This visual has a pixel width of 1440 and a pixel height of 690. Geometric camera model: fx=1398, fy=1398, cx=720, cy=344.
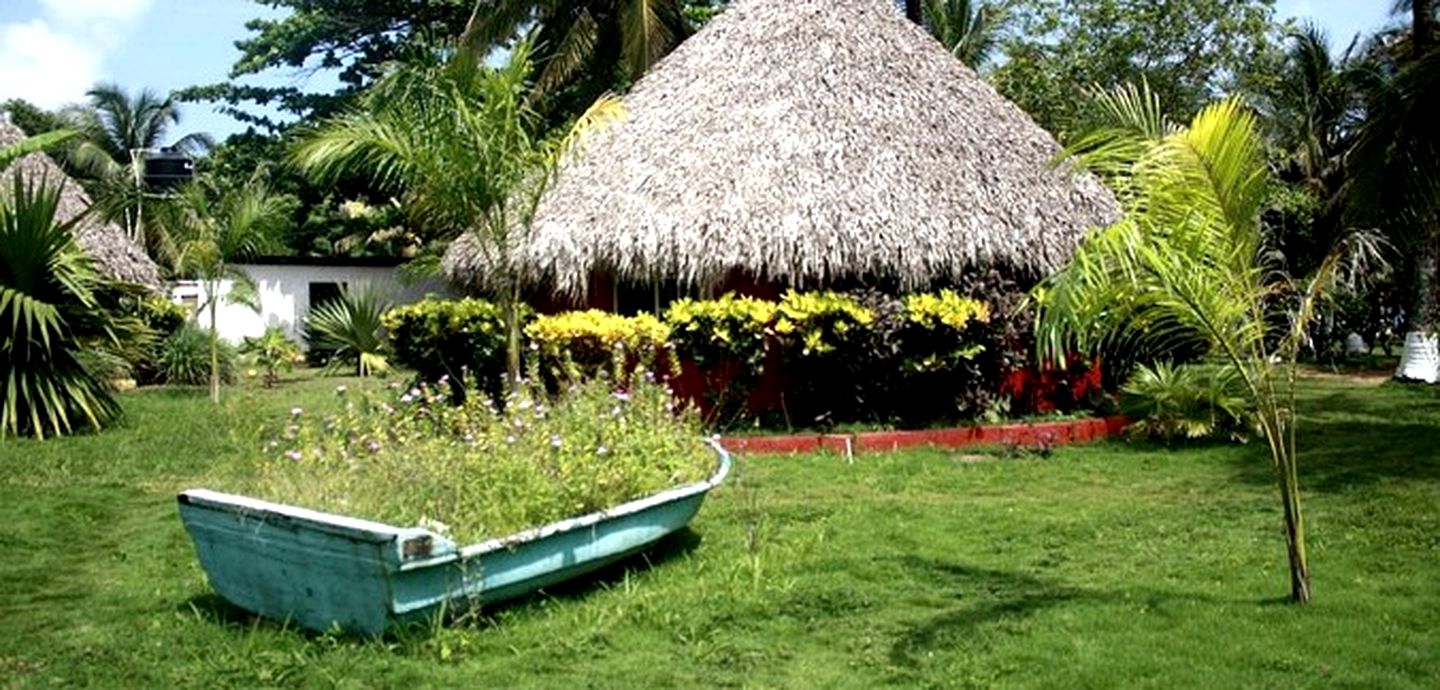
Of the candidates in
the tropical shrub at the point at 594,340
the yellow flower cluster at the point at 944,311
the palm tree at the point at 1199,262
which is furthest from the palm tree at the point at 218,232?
the palm tree at the point at 1199,262

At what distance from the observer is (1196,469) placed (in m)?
11.4

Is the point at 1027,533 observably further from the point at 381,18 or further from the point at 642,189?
the point at 381,18

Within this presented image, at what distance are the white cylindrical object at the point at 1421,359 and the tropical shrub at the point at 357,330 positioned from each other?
15.0 meters

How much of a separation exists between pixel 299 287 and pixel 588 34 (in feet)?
31.3

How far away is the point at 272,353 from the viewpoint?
76.7ft

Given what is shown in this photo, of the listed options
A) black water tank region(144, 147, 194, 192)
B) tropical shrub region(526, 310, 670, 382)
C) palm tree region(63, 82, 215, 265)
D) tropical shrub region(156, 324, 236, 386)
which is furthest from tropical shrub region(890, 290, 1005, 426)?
palm tree region(63, 82, 215, 265)

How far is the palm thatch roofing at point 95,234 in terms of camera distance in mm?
21844

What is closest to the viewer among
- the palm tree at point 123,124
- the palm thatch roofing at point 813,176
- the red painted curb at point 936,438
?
the red painted curb at point 936,438

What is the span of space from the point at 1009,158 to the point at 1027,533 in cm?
780

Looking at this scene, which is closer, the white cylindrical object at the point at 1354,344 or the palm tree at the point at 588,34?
the palm tree at the point at 588,34

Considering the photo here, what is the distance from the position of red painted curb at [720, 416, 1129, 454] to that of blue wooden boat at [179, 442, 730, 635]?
5.52 meters

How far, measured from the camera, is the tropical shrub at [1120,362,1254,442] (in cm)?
1266

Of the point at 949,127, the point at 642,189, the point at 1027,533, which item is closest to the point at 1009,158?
the point at 949,127

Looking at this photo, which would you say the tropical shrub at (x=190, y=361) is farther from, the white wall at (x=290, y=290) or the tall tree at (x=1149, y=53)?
the tall tree at (x=1149, y=53)
